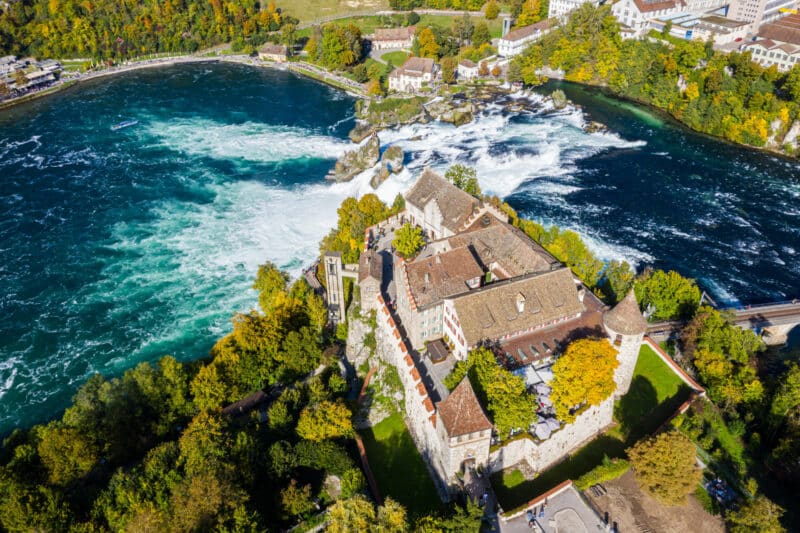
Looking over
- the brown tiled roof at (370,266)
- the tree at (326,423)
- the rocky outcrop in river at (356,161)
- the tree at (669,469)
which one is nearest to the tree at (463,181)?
the brown tiled roof at (370,266)

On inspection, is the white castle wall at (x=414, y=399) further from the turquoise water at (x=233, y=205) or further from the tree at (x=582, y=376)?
the turquoise water at (x=233, y=205)

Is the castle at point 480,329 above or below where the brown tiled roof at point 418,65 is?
below

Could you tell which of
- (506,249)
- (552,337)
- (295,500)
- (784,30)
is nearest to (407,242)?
→ (506,249)

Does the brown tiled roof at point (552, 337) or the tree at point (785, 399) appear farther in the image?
the brown tiled roof at point (552, 337)

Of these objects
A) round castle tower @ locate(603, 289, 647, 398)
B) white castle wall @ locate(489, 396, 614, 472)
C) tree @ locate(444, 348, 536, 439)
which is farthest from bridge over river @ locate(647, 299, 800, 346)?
tree @ locate(444, 348, 536, 439)

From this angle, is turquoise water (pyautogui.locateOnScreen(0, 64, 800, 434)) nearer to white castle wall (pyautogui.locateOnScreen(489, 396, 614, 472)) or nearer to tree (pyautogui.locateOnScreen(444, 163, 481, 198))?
tree (pyautogui.locateOnScreen(444, 163, 481, 198))

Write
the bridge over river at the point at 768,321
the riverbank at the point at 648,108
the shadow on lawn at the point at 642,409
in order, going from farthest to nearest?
the riverbank at the point at 648,108 → the bridge over river at the point at 768,321 → the shadow on lawn at the point at 642,409

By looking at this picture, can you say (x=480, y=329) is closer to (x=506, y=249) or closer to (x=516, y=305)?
(x=516, y=305)
